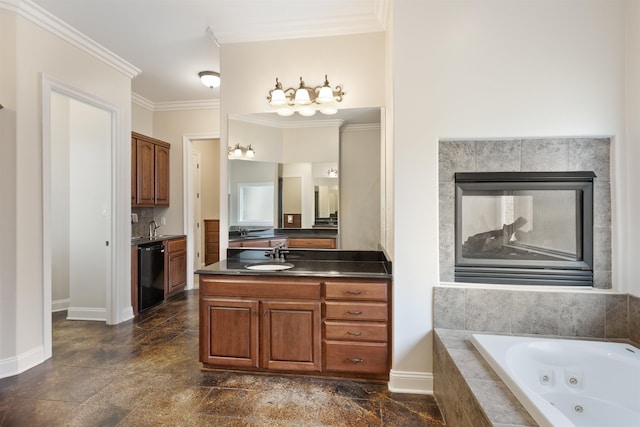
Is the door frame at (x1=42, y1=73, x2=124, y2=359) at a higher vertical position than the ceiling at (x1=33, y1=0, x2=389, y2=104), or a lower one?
lower

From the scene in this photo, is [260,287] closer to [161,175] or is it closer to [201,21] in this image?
[201,21]

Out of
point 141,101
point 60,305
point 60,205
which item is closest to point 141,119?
point 141,101

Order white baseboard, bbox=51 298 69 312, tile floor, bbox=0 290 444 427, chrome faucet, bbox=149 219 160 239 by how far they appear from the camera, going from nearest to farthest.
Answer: tile floor, bbox=0 290 444 427
white baseboard, bbox=51 298 69 312
chrome faucet, bbox=149 219 160 239

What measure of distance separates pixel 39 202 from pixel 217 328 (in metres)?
1.85

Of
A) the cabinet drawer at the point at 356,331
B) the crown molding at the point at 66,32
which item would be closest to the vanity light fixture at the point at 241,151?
the cabinet drawer at the point at 356,331

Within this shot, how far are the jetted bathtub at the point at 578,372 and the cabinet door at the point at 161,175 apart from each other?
425 cm

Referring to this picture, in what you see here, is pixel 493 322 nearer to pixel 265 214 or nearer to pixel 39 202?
pixel 265 214

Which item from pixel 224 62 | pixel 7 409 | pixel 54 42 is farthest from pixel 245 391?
pixel 54 42

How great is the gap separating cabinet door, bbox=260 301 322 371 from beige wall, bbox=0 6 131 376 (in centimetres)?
192

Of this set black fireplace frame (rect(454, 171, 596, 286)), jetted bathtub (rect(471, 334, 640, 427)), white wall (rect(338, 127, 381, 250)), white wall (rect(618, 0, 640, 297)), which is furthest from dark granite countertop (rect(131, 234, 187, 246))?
white wall (rect(618, 0, 640, 297))

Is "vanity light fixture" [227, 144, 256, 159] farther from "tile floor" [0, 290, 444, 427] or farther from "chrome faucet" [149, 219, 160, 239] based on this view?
"chrome faucet" [149, 219, 160, 239]

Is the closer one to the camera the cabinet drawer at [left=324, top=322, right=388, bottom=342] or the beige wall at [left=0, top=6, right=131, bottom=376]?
the cabinet drawer at [left=324, top=322, right=388, bottom=342]

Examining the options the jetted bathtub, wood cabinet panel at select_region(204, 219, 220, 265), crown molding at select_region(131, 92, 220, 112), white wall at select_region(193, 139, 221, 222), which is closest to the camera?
the jetted bathtub

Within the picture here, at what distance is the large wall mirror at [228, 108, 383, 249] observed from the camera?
2.76m
